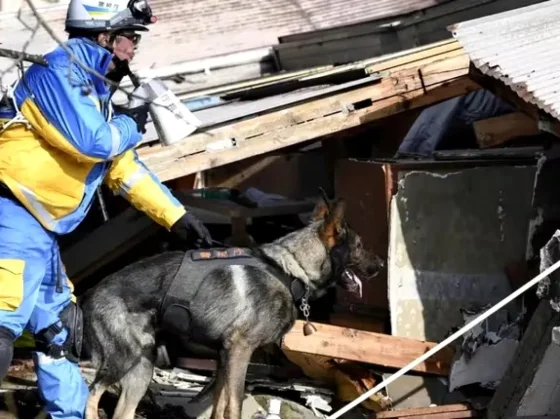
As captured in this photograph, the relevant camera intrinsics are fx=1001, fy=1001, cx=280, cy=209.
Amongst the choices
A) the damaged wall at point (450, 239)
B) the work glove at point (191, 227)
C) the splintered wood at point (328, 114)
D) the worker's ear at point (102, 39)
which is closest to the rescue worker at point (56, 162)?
the worker's ear at point (102, 39)

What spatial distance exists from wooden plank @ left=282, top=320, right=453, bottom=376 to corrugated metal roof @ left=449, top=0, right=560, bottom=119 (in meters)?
1.65

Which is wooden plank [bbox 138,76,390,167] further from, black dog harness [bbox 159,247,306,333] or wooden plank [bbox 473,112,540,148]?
wooden plank [bbox 473,112,540,148]

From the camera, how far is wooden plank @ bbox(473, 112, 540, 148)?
773 centimetres

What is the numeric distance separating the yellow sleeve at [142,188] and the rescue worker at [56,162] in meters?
0.06

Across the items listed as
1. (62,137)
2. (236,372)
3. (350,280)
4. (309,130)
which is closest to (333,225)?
(350,280)

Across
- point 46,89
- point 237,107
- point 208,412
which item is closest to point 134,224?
point 237,107

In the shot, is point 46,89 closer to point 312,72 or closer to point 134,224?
point 134,224

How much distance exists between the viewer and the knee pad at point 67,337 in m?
5.14

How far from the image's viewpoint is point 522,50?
6539 mm

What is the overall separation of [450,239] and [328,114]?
1206mm

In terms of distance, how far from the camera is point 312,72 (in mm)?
8734

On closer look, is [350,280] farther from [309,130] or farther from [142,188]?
[142,188]

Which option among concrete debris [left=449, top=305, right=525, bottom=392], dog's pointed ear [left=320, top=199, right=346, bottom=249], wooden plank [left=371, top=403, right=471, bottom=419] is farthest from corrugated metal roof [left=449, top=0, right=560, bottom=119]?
wooden plank [left=371, top=403, right=471, bottom=419]

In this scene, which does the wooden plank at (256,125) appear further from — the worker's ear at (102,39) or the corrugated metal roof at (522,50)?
the worker's ear at (102,39)
